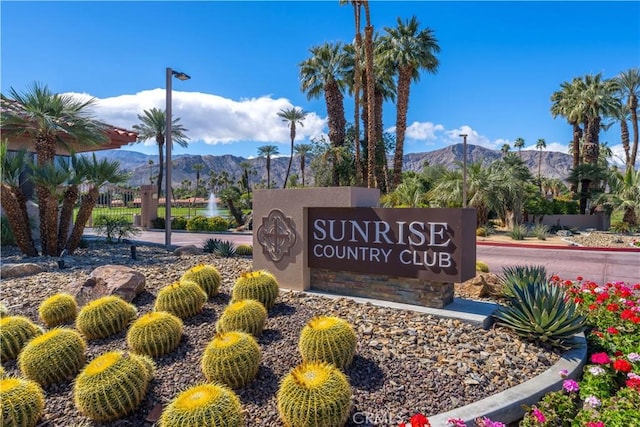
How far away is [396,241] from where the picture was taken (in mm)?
6211

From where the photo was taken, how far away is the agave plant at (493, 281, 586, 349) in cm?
484

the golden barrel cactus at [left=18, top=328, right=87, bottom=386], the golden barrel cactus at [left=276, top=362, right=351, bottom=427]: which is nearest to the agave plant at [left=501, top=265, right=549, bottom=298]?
the golden barrel cactus at [left=276, top=362, right=351, bottom=427]

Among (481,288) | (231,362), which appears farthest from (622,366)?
(231,362)

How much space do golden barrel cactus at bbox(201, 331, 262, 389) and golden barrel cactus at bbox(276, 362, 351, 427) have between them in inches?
25.8

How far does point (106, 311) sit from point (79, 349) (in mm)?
821

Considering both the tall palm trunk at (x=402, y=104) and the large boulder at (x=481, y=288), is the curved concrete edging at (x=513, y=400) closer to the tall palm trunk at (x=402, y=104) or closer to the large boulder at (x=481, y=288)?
the large boulder at (x=481, y=288)

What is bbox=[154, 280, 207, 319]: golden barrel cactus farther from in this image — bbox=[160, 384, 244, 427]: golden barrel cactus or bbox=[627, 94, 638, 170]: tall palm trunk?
bbox=[627, 94, 638, 170]: tall palm trunk

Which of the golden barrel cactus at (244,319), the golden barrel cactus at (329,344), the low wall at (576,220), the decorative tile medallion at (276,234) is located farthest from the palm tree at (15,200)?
the low wall at (576,220)

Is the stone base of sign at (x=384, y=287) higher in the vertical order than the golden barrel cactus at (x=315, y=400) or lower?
higher

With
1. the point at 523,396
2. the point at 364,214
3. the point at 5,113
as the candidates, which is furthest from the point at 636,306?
the point at 5,113

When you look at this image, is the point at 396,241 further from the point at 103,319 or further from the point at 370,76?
the point at 370,76

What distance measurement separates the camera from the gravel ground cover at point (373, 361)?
370 cm

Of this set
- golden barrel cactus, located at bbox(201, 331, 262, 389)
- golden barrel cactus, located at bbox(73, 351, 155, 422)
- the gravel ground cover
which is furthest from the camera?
golden barrel cactus, located at bbox(201, 331, 262, 389)

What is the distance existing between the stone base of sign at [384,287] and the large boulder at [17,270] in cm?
613
